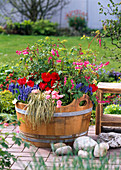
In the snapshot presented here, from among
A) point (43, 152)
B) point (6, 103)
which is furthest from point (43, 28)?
point (43, 152)

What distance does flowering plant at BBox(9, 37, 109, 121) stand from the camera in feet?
11.0

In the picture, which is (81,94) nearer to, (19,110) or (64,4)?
(19,110)

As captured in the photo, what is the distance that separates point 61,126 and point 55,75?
0.57m

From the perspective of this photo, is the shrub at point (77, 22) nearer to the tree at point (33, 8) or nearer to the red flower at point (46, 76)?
the tree at point (33, 8)

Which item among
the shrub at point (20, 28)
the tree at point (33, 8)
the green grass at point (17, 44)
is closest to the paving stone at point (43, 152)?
the green grass at point (17, 44)

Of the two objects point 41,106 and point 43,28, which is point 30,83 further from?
point 43,28

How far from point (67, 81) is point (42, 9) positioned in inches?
388

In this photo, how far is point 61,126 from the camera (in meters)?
3.26

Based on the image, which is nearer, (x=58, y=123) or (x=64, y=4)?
(x=58, y=123)

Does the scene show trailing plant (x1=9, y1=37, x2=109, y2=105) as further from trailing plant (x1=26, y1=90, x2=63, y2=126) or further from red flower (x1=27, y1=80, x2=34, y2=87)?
trailing plant (x1=26, y1=90, x2=63, y2=126)

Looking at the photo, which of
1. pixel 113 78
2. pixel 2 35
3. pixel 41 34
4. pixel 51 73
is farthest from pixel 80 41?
pixel 51 73

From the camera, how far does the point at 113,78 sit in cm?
586

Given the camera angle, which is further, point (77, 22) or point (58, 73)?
point (77, 22)

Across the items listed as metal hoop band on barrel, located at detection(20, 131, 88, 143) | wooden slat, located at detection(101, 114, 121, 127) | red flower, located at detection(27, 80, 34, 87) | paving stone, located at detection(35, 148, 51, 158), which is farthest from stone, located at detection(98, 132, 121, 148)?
red flower, located at detection(27, 80, 34, 87)
